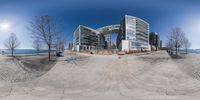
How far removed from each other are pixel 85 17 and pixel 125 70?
1.03m

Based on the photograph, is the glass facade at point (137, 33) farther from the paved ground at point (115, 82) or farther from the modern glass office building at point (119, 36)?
the paved ground at point (115, 82)

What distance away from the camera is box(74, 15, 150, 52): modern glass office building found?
6.21ft

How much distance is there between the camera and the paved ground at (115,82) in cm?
237

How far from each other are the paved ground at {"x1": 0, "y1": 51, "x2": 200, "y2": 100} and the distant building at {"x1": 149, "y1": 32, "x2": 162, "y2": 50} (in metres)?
0.33

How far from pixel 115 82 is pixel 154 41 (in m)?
0.90

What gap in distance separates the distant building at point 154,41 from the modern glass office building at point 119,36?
0.06 meters

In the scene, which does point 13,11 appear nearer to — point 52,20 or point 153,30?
point 52,20

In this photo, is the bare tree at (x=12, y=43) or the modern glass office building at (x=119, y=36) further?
the bare tree at (x=12, y=43)

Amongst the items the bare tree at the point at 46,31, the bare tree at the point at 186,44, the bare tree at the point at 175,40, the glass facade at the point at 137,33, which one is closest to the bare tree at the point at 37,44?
the bare tree at the point at 46,31

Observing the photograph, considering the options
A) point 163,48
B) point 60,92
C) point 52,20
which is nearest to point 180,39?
point 163,48

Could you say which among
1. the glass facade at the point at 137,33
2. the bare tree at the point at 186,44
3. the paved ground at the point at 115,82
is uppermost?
the glass facade at the point at 137,33

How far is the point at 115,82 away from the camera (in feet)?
7.98

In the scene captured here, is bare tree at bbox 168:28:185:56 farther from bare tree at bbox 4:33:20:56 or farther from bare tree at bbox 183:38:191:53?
bare tree at bbox 4:33:20:56

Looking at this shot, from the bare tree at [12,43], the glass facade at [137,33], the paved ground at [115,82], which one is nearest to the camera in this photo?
the glass facade at [137,33]
